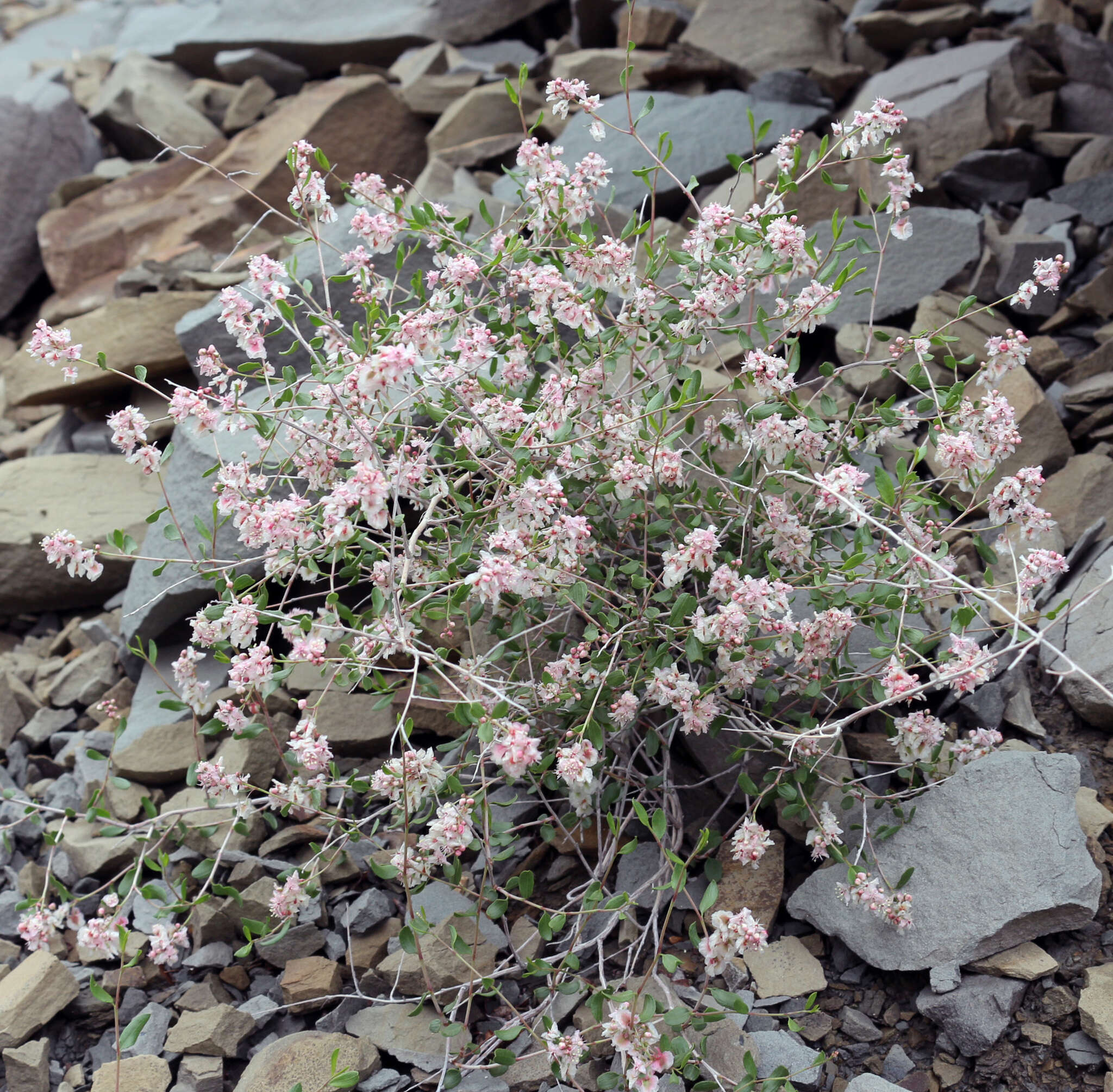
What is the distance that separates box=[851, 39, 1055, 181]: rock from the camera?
4.43m

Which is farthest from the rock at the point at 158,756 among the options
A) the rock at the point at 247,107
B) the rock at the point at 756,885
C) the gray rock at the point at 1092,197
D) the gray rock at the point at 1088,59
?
the gray rock at the point at 1088,59

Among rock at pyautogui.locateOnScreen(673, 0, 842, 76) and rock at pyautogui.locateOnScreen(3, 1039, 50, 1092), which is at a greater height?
rock at pyautogui.locateOnScreen(673, 0, 842, 76)

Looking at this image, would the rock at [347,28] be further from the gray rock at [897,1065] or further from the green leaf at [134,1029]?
the gray rock at [897,1065]

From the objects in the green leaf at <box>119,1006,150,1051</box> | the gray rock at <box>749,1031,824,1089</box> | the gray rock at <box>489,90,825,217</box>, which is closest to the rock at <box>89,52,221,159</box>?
the gray rock at <box>489,90,825,217</box>

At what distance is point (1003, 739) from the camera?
2.71 m

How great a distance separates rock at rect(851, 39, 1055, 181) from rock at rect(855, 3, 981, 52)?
1.24ft

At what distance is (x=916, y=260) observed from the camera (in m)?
3.76

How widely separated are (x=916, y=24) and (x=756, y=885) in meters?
4.50

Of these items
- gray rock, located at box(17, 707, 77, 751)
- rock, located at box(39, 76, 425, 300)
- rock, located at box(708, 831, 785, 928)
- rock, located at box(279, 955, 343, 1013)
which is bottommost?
gray rock, located at box(17, 707, 77, 751)

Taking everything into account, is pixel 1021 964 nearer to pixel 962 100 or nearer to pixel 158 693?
pixel 158 693

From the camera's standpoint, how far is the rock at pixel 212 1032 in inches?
93.4

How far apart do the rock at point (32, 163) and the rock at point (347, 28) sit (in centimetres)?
114

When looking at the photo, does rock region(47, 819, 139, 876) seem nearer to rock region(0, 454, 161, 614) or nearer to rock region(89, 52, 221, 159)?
rock region(0, 454, 161, 614)

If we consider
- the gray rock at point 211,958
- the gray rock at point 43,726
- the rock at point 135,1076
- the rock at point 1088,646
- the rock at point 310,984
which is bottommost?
the gray rock at point 43,726
